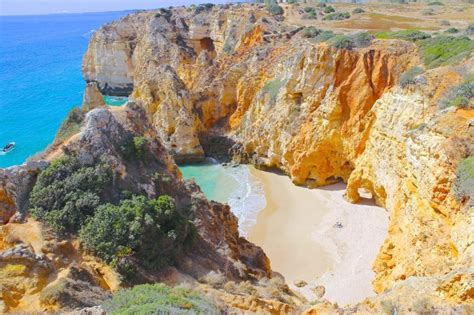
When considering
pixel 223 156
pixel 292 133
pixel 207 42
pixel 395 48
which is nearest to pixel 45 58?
pixel 207 42

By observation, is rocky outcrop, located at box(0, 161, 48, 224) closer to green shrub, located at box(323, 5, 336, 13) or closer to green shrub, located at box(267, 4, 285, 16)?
green shrub, located at box(267, 4, 285, 16)

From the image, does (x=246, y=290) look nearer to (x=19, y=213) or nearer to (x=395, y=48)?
(x=19, y=213)

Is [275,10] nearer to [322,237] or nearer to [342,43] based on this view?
[342,43]

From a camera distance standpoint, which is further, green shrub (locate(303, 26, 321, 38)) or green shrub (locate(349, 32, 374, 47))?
green shrub (locate(303, 26, 321, 38))

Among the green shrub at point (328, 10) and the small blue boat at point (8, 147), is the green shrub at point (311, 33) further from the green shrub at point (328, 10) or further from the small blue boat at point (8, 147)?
the small blue boat at point (8, 147)

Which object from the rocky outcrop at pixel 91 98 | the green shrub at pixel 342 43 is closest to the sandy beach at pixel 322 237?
the green shrub at pixel 342 43

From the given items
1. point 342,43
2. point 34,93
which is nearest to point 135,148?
point 342,43

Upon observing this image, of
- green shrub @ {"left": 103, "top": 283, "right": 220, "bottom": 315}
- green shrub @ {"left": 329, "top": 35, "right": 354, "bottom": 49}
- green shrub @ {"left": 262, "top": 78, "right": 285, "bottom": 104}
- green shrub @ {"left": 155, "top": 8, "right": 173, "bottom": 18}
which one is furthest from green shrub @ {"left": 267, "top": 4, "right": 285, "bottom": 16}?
green shrub @ {"left": 103, "top": 283, "right": 220, "bottom": 315}
